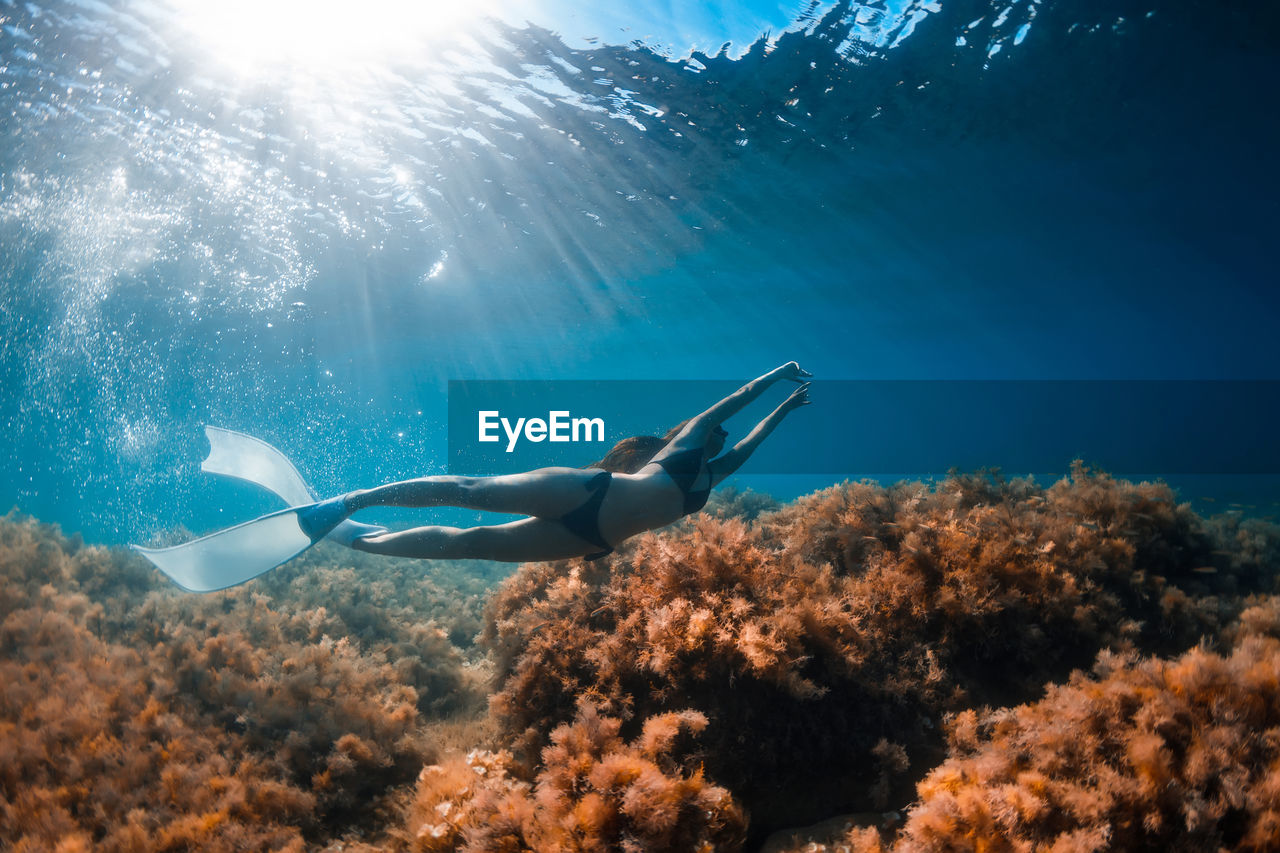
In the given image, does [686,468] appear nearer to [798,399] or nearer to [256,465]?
[798,399]

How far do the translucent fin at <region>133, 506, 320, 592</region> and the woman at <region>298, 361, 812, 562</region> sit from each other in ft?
1.02

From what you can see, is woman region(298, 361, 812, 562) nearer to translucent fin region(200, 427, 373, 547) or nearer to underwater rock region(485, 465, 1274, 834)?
underwater rock region(485, 465, 1274, 834)

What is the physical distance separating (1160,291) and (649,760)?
4151 cm

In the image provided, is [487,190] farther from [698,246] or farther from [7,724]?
[7,724]

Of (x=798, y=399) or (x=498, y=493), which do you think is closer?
(x=498, y=493)

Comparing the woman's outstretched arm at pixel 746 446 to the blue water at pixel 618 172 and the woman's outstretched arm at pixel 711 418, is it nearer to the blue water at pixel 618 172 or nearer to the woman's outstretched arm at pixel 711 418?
the woman's outstretched arm at pixel 711 418

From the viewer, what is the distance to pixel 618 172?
16.7 metres

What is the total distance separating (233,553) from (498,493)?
2620mm

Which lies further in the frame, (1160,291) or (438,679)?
(1160,291)

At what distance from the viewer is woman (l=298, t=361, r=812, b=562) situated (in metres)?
4.22

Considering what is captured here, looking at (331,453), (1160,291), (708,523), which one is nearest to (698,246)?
(708,523)

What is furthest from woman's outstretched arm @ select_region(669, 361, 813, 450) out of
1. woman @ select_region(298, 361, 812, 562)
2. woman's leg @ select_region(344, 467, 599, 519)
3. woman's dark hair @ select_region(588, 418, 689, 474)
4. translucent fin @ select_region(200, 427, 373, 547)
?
translucent fin @ select_region(200, 427, 373, 547)

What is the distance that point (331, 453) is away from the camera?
110 meters

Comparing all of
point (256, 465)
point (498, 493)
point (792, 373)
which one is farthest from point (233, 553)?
point (792, 373)
